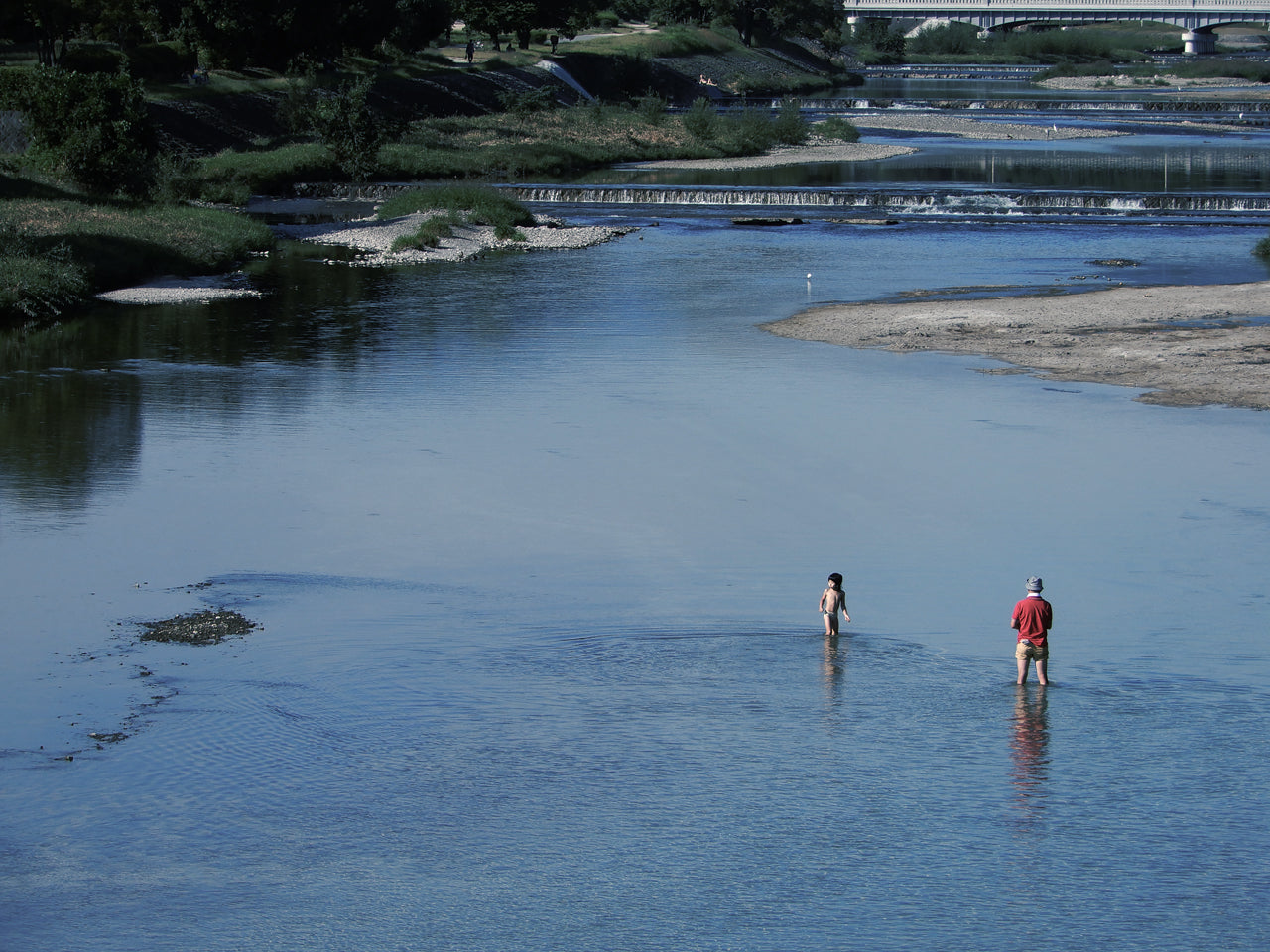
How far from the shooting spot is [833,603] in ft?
54.3

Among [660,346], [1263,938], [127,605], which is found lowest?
[1263,938]

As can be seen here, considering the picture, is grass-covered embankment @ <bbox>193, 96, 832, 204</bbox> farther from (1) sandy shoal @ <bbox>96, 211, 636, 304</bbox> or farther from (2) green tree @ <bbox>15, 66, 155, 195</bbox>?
(2) green tree @ <bbox>15, 66, 155, 195</bbox>

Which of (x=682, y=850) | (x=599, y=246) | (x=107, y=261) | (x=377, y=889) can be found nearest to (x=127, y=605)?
(x=377, y=889)

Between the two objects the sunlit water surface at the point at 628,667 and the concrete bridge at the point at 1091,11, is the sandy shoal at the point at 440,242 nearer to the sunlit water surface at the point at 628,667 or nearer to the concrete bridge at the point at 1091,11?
the sunlit water surface at the point at 628,667

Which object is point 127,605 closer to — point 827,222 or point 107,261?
point 107,261

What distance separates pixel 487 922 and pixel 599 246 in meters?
44.2

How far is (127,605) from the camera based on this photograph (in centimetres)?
1823

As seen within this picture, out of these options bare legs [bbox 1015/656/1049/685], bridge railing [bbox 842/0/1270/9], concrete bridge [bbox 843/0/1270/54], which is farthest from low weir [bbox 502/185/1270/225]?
concrete bridge [bbox 843/0/1270/54]

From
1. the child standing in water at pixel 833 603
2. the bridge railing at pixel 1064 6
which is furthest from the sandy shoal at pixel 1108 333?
the bridge railing at pixel 1064 6

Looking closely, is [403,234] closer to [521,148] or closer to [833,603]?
[521,148]

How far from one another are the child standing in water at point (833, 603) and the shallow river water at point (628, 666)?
1.01 feet

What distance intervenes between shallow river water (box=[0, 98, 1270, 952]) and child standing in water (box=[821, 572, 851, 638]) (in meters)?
0.31

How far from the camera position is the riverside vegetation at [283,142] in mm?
45594

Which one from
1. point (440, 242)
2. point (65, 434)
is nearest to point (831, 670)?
point (65, 434)
